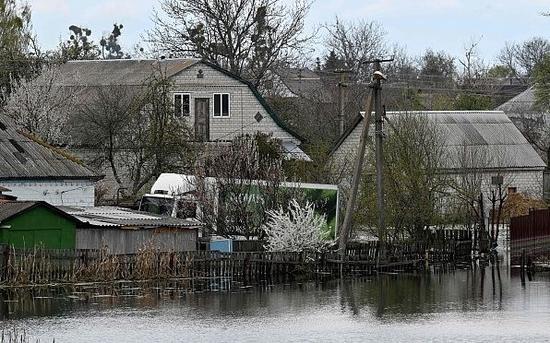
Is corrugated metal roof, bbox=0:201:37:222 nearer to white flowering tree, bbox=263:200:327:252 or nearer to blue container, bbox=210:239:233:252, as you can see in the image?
blue container, bbox=210:239:233:252

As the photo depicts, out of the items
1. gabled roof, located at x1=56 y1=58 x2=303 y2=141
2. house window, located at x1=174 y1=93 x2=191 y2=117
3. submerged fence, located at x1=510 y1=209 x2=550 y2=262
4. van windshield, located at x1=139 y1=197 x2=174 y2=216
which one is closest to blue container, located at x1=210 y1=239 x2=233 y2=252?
van windshield, located at x1=139 y1=197 x2=174 y2=216

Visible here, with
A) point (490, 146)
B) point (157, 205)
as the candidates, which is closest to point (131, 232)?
point (157, 205)

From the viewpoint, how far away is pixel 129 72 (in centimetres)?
6656

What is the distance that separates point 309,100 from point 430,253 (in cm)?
3685

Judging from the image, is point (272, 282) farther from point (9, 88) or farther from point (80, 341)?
point (9, 88)

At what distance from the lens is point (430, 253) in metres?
52.2

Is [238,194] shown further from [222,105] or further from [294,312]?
[222,105]

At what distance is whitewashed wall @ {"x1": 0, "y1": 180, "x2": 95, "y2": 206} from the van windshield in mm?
2137

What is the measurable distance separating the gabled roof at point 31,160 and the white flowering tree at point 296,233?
25.9 feet

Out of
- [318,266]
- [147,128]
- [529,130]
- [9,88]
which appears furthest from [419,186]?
[529,130]

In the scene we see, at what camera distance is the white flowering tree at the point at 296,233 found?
44875 millimetres

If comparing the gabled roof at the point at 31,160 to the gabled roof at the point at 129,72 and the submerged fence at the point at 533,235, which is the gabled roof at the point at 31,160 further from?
the submerged fence at the point at 533,235

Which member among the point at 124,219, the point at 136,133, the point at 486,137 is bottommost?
the point at 124,219

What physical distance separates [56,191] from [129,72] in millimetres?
18866
